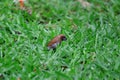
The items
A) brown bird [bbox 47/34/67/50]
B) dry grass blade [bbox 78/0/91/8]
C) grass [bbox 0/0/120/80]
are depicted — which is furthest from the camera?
dry grass blade [bbox 78/0/91/8]

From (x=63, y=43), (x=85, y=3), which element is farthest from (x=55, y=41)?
(x=85, y=3)

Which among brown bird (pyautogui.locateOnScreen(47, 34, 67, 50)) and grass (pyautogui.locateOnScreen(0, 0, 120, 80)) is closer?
grass (pyautogui.locateOnScreen(0, 0, 120, 80))

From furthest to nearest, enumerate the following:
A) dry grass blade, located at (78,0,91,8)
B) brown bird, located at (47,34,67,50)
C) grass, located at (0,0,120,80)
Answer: dry grass blade, located at (78,0,91,8), brown bird, located at (47,34,67,50), grass, located at (0,0,120,80)

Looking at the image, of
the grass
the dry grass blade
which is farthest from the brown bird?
the dry grass blade

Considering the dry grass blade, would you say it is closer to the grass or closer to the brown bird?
the grass

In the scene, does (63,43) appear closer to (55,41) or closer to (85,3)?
(55,41)

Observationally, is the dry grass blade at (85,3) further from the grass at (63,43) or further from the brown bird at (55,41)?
the brown bird at (55,41)

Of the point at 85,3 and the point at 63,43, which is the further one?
the point at 85,3
